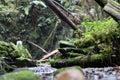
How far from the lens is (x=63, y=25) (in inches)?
593

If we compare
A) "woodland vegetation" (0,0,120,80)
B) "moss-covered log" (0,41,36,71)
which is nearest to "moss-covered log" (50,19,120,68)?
"woodland vegetation" (0,0,120,80)

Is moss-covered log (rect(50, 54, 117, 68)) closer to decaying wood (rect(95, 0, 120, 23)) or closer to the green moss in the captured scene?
the green moss

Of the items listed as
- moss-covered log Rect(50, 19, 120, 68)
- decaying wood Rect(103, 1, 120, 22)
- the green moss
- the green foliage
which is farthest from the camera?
the green foliage

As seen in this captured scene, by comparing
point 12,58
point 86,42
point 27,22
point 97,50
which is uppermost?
point 86,42

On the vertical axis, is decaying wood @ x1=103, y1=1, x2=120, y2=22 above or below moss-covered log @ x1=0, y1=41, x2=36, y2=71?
above

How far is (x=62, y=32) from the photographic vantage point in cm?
1504

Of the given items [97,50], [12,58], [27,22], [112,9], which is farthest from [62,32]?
[112,9]

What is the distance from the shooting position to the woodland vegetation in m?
5.38

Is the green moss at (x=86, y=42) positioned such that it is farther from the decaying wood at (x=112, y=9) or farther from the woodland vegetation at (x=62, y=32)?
the decaying wood at (x=112, y=9)

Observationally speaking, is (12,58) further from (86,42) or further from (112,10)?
Answer: (112,10)

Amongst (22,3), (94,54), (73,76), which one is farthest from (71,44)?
(22,3)

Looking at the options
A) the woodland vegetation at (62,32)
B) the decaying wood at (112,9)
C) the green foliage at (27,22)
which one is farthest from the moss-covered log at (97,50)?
the green foliage at (27,22)

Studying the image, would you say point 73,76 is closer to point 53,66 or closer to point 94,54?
point 94,54

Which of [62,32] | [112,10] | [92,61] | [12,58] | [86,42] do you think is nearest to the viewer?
[112,10]
